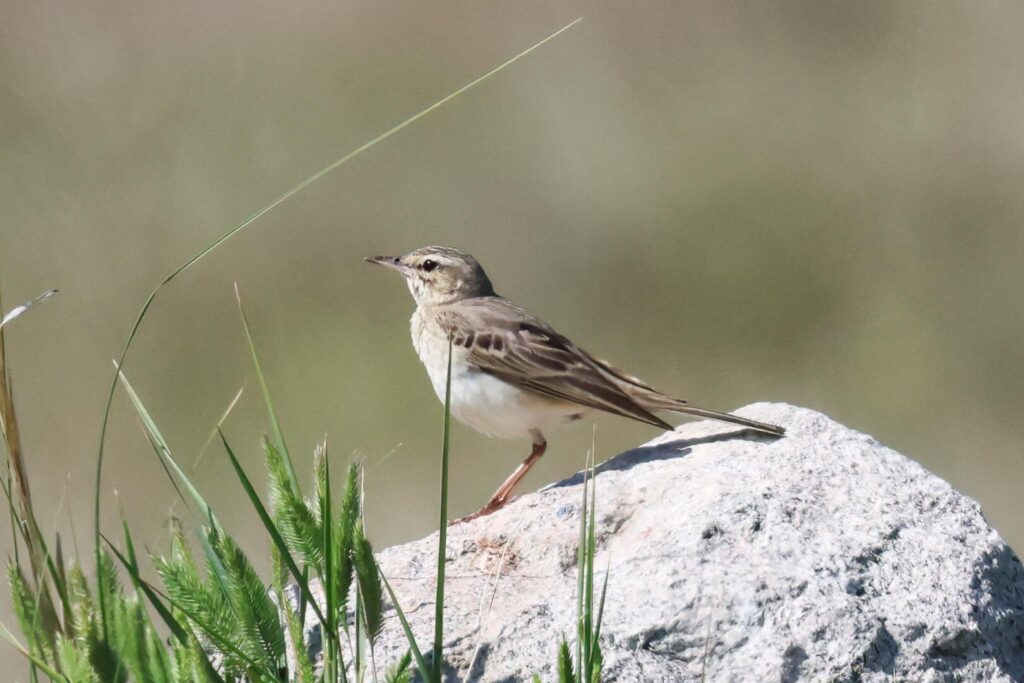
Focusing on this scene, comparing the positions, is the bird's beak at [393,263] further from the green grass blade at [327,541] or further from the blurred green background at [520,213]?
the green grass blade at [327,541]

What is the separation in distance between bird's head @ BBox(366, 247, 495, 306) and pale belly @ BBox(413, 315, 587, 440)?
2.04 feet

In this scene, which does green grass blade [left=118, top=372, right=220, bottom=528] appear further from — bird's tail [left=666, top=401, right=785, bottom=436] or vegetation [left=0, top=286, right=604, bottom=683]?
bird's tail [left=666, top=401, right=785, bottom=436]

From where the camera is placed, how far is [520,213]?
11.2 meters

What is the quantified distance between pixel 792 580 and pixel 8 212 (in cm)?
806

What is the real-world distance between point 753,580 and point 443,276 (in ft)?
11.6

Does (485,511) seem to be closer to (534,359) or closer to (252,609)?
(534,359)

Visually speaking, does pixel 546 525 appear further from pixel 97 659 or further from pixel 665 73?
pixel 665 73

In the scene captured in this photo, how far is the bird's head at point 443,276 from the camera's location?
7.27 metres

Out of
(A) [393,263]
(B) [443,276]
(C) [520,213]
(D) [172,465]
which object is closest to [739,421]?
(D) [172,465]

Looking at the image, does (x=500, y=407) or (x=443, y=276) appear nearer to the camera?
(x=500, y=407)

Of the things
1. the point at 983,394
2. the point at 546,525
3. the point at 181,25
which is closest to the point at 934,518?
the point at 546,525

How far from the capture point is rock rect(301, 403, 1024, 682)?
154 inches

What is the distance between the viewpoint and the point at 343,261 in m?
10.9

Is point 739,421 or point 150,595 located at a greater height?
point 739,421
